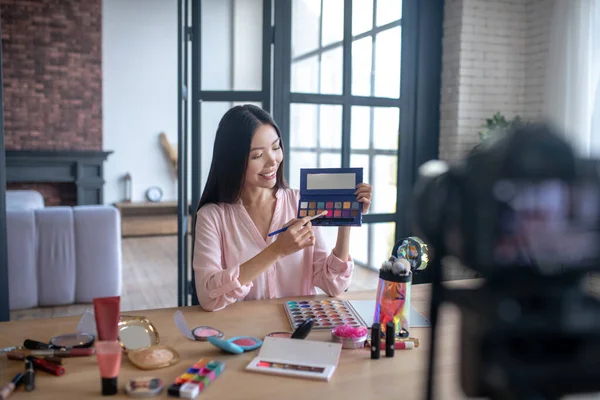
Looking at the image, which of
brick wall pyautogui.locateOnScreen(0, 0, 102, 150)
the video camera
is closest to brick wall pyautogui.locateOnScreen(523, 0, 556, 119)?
the video camera

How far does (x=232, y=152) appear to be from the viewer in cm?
166

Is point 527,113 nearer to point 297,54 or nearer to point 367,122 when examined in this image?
point 367,122

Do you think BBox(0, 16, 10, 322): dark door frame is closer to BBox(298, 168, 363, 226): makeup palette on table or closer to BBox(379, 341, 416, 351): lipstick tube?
BBox(298, 168, 363, 226): makeup palette on table

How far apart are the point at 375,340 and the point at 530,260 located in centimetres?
68

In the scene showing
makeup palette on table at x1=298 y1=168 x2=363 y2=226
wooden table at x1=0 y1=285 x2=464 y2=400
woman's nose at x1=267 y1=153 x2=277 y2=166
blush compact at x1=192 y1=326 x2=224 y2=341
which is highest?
woman's nose at x1=267 y1=153 x2=277 y2=166

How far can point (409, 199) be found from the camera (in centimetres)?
56

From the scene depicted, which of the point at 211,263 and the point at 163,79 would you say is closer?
the point at 211,263

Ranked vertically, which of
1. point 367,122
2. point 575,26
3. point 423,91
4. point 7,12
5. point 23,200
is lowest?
point 23,200

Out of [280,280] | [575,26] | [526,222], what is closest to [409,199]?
[526,222]

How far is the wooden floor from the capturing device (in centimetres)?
365

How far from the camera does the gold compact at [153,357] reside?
104 centimetres

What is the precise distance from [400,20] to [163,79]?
4.95 metres

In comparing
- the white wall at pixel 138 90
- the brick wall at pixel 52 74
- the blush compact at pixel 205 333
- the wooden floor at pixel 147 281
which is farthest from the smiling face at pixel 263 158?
the white wall at pixel 138 90

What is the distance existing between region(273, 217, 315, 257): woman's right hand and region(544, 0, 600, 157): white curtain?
2.41 meters
